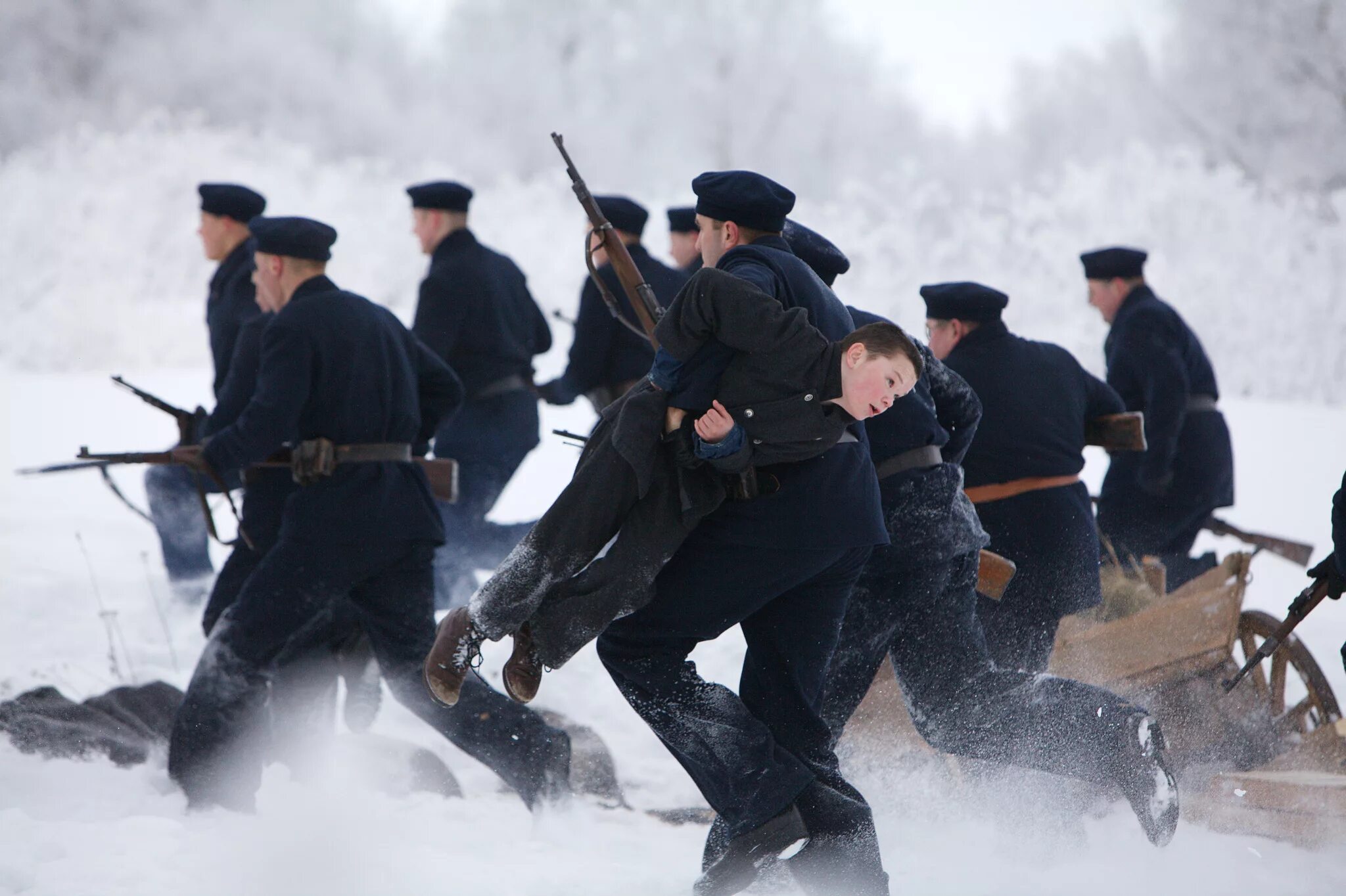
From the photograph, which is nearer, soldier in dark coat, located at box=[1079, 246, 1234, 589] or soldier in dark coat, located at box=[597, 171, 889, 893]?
soldier in dark coat, located at box=[597, 171, 889, 893]

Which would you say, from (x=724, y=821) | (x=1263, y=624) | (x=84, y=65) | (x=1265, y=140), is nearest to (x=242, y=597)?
(x=724, y=821)

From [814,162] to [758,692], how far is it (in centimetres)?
1395

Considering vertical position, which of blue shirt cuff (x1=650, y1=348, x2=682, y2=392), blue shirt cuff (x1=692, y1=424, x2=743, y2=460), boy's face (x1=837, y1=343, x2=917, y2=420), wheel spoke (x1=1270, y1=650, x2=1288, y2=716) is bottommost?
wheel spoke (x1=1270, y1=650, x2=1288, y2=716)

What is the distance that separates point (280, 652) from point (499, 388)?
2.13 metres

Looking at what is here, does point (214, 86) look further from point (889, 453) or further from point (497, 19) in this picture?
point (889, 453)

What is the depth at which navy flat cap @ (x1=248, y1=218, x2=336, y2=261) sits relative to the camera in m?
4.00

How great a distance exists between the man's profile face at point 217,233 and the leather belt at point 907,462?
9.57 feet

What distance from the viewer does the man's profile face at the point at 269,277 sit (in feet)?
13.3

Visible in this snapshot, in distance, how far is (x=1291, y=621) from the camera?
347 cm

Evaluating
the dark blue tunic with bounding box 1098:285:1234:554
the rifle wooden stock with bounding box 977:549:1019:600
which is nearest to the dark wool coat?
the rifle wooden stock with bounding box 977:549:1019:600

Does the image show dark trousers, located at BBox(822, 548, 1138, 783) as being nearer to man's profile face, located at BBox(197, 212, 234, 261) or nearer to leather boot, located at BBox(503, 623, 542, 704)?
leather boot, located at BBox(503, 623, 542, 704)

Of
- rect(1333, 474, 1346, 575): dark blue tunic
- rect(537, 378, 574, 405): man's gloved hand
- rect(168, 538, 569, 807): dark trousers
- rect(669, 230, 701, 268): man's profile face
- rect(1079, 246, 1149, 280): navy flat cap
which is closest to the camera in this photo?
rect(1333, 474, 1346, 575): dark blue tunic

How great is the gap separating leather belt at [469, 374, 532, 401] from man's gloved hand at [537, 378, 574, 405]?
0.63ft

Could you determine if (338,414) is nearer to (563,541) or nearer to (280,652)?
(280,652)
